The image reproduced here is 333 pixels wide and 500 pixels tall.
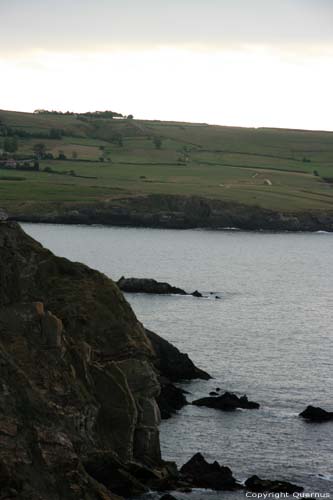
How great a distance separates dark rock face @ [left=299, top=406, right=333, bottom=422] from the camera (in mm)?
62438

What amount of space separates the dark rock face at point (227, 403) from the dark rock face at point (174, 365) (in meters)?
5.82

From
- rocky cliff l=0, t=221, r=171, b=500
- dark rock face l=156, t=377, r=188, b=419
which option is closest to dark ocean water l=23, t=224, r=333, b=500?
dark rock face l=156, t=377, r=188, b=419

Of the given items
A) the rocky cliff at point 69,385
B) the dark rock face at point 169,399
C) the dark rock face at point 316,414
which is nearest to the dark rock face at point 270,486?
the rocky cliff at point 69,385

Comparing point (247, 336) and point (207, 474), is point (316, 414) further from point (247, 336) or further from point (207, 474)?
point (247, 336)

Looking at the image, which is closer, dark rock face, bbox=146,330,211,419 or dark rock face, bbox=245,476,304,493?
dark rock face, bbox=245,476,304,493

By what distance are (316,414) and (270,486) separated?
14081 mm

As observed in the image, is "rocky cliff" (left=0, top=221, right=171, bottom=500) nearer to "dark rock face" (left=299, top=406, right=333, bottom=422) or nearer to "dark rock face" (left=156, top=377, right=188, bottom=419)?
"dark rock face" (left=156, top=377, right=188, bottom=419)

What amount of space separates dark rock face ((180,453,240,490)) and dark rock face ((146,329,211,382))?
19396mm

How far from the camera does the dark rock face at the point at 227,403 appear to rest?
64.3m

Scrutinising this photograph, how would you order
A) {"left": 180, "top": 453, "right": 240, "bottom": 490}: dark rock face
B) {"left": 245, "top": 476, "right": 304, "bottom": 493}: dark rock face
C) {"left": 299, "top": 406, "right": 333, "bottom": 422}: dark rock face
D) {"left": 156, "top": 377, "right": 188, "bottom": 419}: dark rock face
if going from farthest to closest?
{"left": 299, "top": 406, "right": 333, "bottom": 422}: dark rock face, {"left": 156, "top": 377, "right": 188, "bottom": 419}: dark rock face, {"left": 245, "top": 476, "right": 304, "bottom": 493}: dark rock face, {"left": 180, "top": 453, "right": 240, "bottom": 490}: dark rock face

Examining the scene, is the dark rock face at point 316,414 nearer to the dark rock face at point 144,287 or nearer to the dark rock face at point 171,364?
the dark rock face at point 171,364

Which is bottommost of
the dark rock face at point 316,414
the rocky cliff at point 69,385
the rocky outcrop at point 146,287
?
the rocky outcrop at point 146,287

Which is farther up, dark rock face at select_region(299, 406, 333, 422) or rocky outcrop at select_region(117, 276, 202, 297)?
dark rock face at select_region(299, 406, 333, 422)

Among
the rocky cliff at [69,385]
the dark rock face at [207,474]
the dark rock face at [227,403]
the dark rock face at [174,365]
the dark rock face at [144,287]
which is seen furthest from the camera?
the dark rock face at [144,287]
